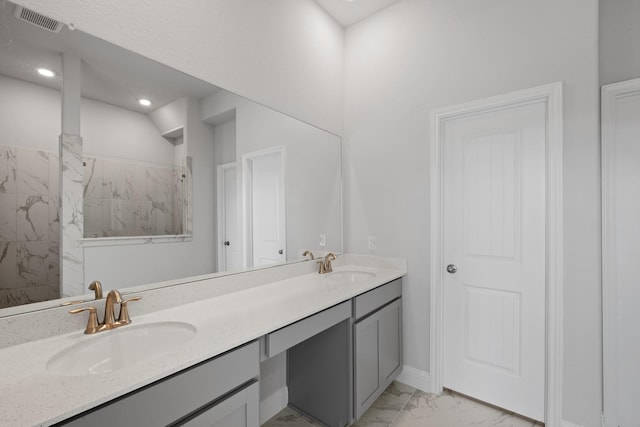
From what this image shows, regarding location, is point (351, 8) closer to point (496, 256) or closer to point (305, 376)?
point (496, 256)

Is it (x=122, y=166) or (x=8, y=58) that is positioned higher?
(x=8, y=58)

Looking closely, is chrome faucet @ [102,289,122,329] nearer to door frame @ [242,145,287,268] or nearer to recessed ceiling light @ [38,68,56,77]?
door frame @ [242,145,287,268]

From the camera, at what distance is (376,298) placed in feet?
6.47

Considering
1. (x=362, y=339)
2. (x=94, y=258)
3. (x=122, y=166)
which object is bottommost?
(x=362, y=339)

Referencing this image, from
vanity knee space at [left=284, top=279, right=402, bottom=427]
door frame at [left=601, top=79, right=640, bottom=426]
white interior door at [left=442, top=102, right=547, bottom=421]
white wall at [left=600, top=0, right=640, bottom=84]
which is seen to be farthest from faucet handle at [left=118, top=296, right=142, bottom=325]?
white wall at [left=600, top=0, right=640, bottom=84]

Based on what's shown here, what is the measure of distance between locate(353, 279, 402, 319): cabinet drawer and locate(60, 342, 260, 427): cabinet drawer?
797mm

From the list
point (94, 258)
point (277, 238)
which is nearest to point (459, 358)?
point (277, 238)

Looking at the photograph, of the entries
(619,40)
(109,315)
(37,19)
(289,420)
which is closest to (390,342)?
(289,420)

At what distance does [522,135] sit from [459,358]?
155cm

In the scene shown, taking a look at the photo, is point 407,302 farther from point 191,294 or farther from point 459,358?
point 191,294

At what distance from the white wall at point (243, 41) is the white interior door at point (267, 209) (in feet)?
1.31

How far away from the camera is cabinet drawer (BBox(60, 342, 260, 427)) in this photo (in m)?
0.77

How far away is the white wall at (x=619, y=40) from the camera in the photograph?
1679 mm

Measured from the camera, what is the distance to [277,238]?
2080 millimetres
